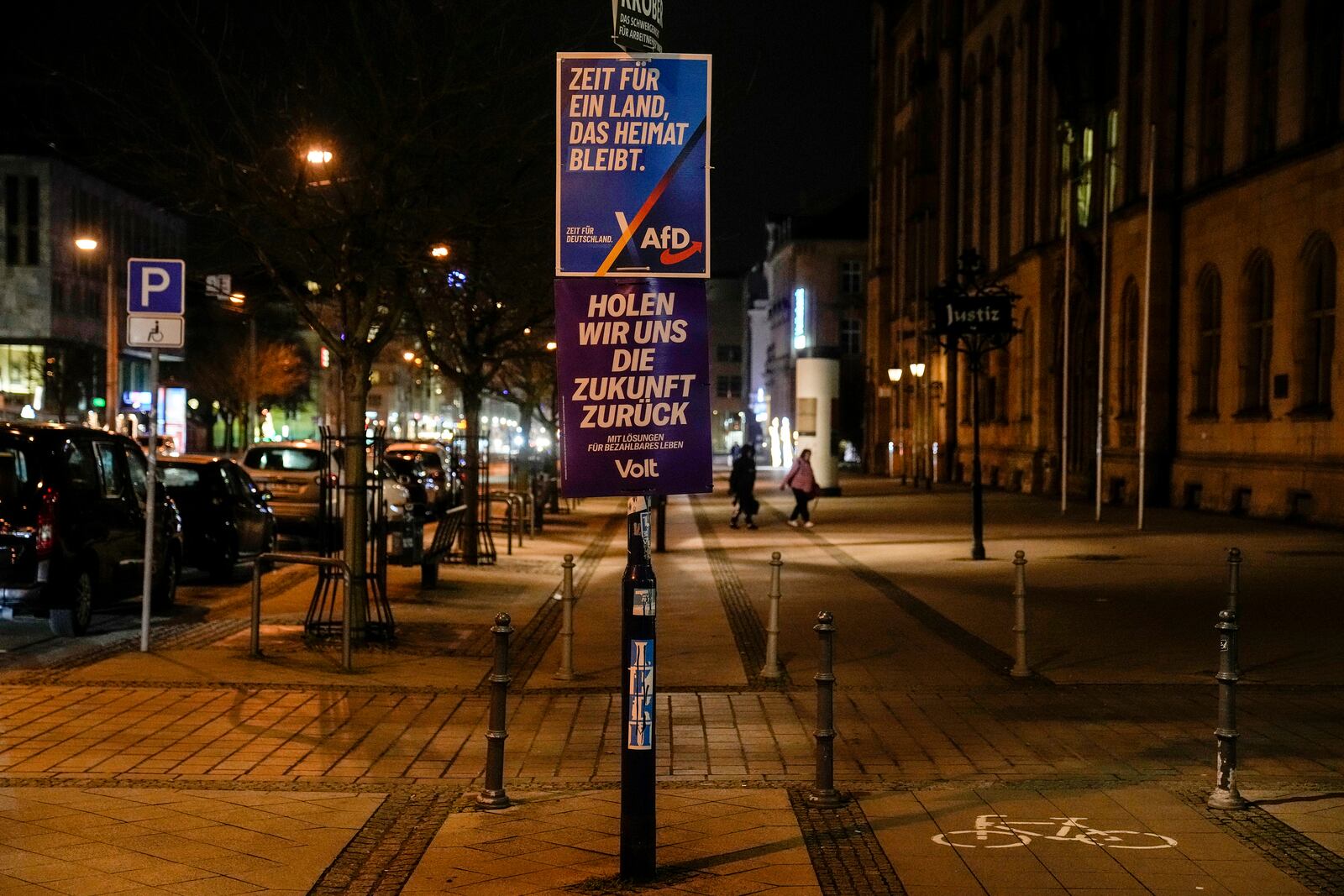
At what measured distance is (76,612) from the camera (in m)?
13.2

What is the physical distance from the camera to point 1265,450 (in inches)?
1172

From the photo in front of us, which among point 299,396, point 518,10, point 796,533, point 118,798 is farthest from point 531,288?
point 299,396

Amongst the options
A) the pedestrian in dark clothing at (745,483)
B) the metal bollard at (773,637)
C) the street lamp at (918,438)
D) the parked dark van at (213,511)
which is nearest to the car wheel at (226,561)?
the parked dark van at (213,511)

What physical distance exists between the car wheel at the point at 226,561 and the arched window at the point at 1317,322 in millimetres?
20033

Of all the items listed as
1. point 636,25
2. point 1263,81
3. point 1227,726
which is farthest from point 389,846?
point 1263,81

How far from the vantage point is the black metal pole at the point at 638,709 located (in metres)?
6.00

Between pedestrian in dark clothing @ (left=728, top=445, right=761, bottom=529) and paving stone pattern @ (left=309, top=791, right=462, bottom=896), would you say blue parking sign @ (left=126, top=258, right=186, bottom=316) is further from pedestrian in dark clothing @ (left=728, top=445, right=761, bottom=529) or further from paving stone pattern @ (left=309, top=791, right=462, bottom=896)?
pedestrian in dark clothing @ (left=728, top=445, right=761, bottom=529)

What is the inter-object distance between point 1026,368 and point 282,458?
27052 mm

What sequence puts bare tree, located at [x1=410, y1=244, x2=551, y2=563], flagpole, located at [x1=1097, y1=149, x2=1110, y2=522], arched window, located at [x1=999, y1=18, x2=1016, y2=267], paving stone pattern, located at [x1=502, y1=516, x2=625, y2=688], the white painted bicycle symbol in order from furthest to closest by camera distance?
arched window, located at [x1=999, y1=18, x2=1016, y2=267] → flagpole, located at [x1=1097, y1=149, x2=1110, y2=522] → bare tree, located at [x1=410, y1=244, x2=551, y2=563] → paving stone pattern, located at [x1=502, y1=516, x2=625, y2=688] → the white painted bicycle symbol

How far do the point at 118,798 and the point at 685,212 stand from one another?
4.13 metres

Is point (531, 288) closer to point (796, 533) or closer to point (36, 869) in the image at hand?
point (796, 533)

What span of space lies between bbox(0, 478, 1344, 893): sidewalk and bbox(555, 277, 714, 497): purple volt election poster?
1.69 metres

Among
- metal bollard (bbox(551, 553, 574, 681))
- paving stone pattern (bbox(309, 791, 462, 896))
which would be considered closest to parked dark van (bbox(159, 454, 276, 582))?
metal bollard (bbox(551, 553, 574, 681))

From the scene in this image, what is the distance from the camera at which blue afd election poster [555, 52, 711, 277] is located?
6.06m
